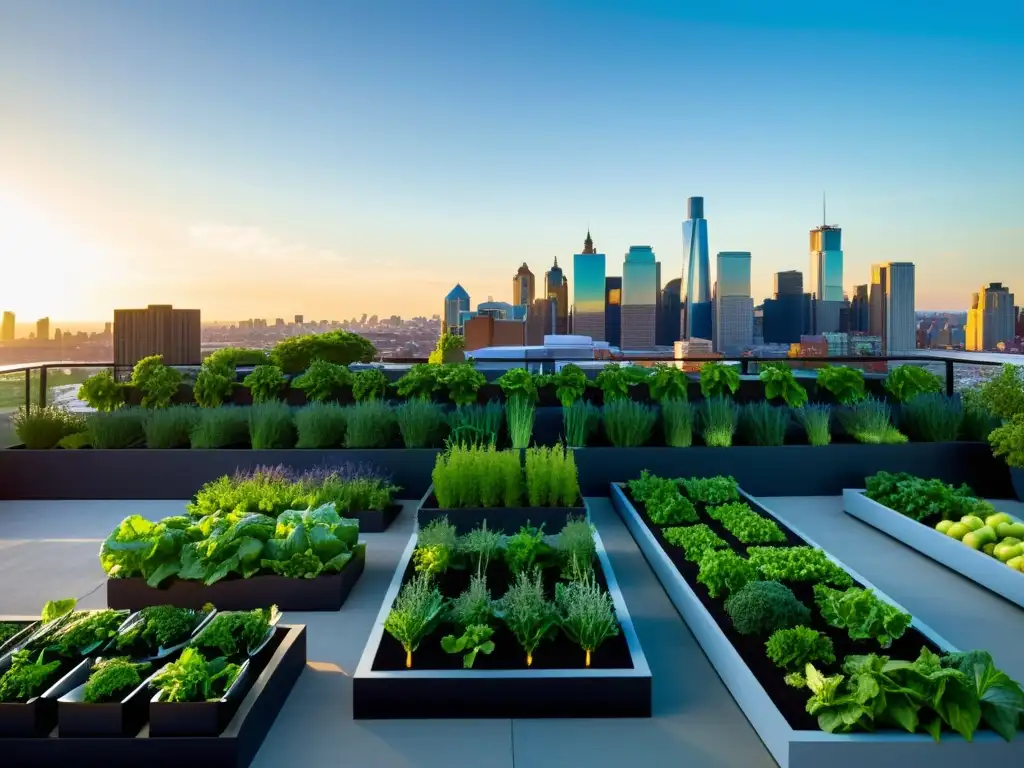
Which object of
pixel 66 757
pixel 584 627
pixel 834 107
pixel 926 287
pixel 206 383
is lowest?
pixel 66 757

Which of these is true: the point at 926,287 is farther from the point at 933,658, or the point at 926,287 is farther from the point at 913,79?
the point at 933,658

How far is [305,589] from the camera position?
3.48 meters

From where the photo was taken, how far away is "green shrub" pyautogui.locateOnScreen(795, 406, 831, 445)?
6.25 meters

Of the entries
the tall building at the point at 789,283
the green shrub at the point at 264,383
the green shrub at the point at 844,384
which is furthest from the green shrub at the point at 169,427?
the tall building at the point at 789,283

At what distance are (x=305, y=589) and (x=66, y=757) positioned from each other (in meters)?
1.44

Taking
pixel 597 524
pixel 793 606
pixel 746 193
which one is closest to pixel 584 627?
pixel 793 606

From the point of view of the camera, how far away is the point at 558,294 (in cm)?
4362

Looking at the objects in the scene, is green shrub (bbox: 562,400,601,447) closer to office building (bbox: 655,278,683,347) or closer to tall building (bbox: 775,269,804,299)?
office building (bbox: 655,278,683,347)

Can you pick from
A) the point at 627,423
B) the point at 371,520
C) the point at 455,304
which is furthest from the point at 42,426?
the point at 455,304

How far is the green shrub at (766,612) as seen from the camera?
268cm

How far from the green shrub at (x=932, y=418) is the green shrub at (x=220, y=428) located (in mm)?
6089

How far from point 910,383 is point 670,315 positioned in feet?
121

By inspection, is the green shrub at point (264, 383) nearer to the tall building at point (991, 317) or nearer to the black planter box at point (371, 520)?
the black planter box at point (371, 520)

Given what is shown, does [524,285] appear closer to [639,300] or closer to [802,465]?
[639,300]
